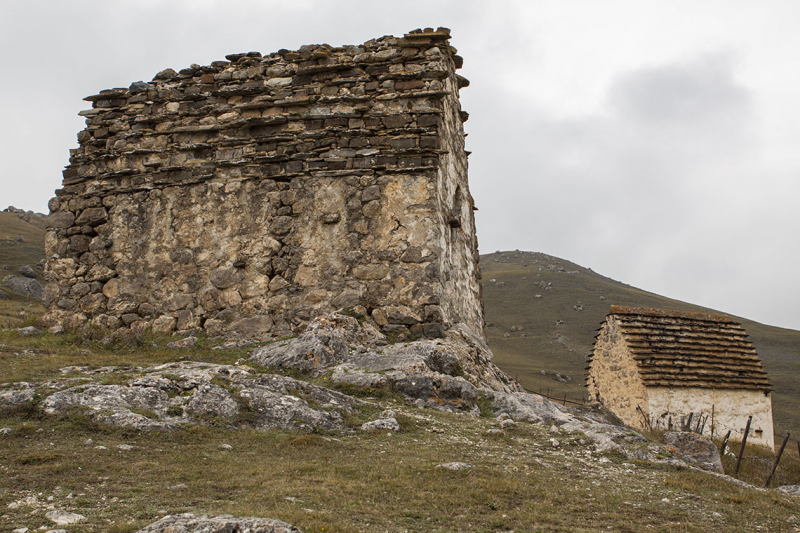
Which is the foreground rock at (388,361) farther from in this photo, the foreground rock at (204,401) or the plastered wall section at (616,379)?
the plastered wall section at (616,379)

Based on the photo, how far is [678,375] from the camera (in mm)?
16141

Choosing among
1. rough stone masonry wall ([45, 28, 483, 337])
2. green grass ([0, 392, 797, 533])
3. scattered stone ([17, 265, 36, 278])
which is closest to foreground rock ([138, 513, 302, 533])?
green grass ([0, 392, 797, 533])

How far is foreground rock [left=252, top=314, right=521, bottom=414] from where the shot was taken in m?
7.99

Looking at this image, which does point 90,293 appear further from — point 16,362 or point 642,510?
point 642,510

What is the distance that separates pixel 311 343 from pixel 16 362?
3638 mm

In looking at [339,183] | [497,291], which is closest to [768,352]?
[497,291]

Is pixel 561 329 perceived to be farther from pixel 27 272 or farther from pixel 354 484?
pixel 354 484

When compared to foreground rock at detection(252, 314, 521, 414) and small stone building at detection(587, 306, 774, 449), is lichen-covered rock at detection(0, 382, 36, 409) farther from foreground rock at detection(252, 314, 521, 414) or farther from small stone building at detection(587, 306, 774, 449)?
small stone building at detection(587, 306, 774, 449)

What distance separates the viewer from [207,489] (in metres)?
4.50

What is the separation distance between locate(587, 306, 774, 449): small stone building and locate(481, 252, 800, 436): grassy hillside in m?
12.3

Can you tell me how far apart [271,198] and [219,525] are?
24.9ft

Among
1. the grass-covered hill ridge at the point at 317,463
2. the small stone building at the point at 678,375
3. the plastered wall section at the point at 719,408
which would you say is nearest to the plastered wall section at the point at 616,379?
the small stone building at the point at 678,375

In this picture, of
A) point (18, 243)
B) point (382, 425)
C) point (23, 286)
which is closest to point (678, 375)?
point (382, 425)

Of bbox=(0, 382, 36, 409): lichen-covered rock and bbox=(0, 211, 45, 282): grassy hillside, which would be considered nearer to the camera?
bbox=(0, 382, 36, 409): lichen-covered rock
